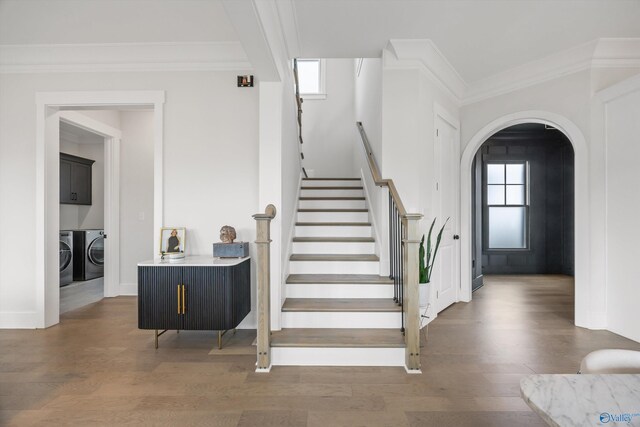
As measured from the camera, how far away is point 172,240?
10.8 feet

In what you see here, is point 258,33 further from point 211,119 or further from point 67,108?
point 67,108

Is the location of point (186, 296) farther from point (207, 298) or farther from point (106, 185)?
point (106, 185)

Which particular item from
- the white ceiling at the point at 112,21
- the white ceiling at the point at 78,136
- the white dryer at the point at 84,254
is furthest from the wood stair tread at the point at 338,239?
the white ceiling at the point at 78,136

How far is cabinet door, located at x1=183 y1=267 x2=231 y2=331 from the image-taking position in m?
2.83

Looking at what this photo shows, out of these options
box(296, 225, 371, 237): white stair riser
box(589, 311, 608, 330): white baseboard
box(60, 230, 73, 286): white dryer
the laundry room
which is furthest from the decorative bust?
box(60, 230, 73, 286): white dryer

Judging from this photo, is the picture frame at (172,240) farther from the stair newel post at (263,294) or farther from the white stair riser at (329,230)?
the white stair riser at (329,230)

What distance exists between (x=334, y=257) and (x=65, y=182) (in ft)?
17.5

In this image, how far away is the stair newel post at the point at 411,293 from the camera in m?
2.53

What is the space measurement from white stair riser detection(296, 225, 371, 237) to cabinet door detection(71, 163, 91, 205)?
4.80m

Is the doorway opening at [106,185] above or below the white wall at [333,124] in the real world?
below

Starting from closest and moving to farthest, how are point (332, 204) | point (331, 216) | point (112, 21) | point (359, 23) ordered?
point (112, 21), point (359, 23), point (331, 216), point (332, 204)

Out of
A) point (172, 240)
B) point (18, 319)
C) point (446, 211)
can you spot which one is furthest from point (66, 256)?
point (446, 211)

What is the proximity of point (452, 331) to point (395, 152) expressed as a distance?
1.87 m

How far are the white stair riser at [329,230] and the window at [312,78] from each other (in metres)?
3.70
